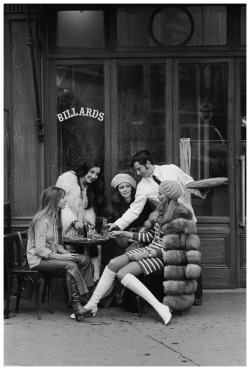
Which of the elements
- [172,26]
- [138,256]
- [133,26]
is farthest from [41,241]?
[172,26]

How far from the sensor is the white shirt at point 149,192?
27.9ft

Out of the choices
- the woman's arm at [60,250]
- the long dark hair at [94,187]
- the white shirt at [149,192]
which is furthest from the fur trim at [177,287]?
the long dark hair at [94,187]

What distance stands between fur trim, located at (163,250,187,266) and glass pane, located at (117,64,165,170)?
5.92 feet

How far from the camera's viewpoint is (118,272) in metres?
7.96

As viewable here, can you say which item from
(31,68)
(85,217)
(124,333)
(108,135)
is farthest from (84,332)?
(31,68)

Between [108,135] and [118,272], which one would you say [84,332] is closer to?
[118,272]

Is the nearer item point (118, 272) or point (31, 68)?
point (118, 272)

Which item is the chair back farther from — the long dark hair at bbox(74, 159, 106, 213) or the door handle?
the door handle

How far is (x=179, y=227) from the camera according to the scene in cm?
790

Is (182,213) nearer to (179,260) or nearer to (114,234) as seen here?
(179,260)

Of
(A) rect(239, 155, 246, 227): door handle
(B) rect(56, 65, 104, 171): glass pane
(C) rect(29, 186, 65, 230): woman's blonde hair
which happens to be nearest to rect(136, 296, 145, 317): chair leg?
(C) rect(29, 186, 65, 230): woman's blonde hair

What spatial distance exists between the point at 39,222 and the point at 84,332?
1.31 meters

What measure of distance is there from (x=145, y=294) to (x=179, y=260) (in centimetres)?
51

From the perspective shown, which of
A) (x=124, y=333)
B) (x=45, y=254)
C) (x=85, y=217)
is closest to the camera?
(x=124, y=333)
